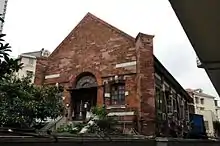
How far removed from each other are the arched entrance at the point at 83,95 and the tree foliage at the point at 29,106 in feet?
9.71

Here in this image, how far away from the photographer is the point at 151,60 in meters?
17.1

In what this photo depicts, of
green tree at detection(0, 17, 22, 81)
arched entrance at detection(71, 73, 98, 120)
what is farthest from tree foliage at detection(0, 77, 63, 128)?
green tree at detection(0, 17, 22, 81)

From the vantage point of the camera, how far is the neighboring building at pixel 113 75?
16.9m

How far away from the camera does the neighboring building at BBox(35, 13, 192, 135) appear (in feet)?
55.3

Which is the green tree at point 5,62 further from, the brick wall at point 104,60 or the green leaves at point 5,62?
the brick wall at point 104,60

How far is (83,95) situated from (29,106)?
5866mm

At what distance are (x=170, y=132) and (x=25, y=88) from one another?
10469mm

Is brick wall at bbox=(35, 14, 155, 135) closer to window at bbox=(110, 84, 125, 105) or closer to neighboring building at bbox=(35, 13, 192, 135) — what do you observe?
neighboring building at bbox=(35, 13, 192, 135)

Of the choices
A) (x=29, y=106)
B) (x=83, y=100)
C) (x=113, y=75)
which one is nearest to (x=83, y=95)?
(x=83, y=100)

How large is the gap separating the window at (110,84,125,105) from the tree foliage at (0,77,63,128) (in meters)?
3.41

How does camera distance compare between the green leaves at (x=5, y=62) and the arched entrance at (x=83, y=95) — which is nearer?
the green leaves at (x=5, y=62)

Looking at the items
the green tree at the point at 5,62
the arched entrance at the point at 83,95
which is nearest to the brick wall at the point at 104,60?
the arched entrance at the point at 83,95

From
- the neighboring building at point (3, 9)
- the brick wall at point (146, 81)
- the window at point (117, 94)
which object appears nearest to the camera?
the neighboring building at point (3, 9)

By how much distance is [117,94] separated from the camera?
18.4 metres
